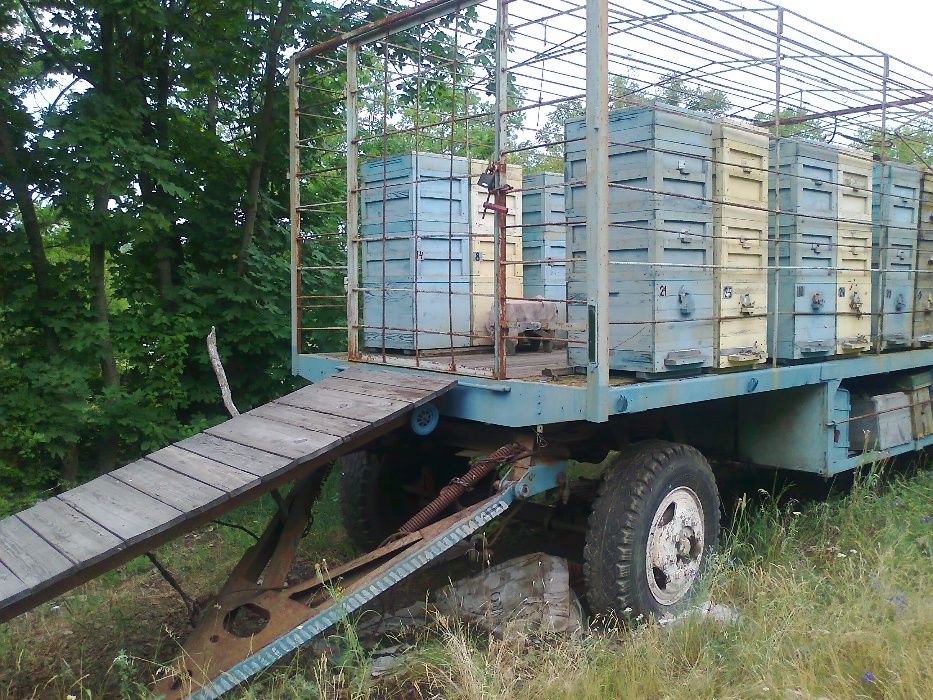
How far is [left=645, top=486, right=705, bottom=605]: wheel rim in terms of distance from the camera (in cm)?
446

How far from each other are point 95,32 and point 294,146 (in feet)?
8.96

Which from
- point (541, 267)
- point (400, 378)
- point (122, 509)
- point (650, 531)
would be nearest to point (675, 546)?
point (650, 531)

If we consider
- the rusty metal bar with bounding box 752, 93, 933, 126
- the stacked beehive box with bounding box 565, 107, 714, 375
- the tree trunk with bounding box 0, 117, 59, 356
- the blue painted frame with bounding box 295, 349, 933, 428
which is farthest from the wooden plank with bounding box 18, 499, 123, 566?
the rusty metal bar with bounding box 752, 93, 933, 126

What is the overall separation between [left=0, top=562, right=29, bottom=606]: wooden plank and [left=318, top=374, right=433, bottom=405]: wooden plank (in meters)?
1.92

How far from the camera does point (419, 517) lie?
4.41 meters

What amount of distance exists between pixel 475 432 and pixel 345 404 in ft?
2.70

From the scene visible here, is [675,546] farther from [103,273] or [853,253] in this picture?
[103,273]

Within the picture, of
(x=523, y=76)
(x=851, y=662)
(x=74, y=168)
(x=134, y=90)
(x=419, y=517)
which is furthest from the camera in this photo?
(x=134, y=90)

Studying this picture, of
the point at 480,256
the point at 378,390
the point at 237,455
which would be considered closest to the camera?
the point at 237,455

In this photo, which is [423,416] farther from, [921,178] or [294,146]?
[921,178]

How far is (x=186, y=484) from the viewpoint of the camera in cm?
385

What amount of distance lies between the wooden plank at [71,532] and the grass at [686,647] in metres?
0.59

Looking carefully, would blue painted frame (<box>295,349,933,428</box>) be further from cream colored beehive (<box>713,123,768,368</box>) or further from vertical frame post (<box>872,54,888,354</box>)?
vertical frame post (<box>872,54,888,354</box>)

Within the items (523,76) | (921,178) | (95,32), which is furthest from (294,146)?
(921,178)
